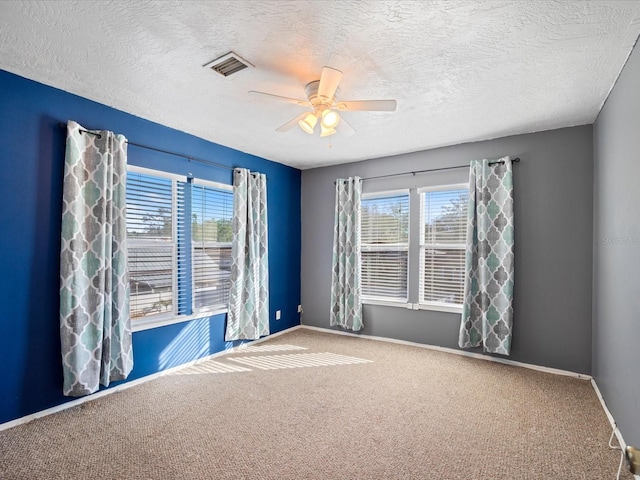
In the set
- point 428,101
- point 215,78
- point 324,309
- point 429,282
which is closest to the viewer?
point 215,78

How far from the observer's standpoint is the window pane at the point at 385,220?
14.7ft

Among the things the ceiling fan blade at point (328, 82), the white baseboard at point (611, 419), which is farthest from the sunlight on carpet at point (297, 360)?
the ceiling fan blade at point (328, 82)

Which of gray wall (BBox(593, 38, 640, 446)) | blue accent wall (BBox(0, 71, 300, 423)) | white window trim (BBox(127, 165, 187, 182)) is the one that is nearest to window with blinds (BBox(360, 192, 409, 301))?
gray wall (BBox(593, 38, 640, 446))

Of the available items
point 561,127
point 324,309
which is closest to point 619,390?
point 561,127

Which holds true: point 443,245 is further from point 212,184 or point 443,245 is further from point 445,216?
point 212,184

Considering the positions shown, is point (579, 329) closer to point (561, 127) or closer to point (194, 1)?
point (561, 127)

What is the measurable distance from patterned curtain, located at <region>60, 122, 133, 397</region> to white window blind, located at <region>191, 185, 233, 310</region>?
2.88 feet

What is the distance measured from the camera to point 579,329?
3299 mm

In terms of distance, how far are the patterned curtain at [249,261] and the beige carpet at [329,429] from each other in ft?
2.53

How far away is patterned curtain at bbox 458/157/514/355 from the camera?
141 inches

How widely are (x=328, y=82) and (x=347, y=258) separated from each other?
2921 millimetres

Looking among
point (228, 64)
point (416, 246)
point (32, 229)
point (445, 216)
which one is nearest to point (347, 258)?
point (416, 246)

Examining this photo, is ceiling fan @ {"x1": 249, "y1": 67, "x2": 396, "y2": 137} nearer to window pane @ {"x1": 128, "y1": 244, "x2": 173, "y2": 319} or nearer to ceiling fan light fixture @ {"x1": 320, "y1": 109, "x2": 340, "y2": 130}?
ceiling fan light fixture @ {"x1": 320, "y1": 109, "x2": 340, "y2": 130}

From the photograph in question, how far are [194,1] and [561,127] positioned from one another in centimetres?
360
